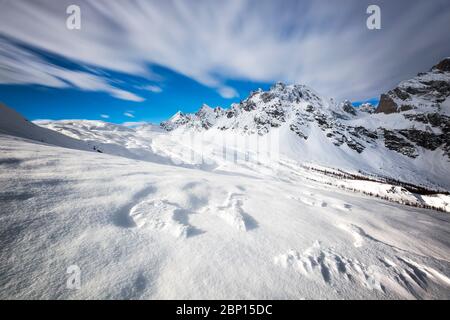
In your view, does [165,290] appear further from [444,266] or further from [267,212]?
[444,266]

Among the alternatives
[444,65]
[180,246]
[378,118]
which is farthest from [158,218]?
[444,65]

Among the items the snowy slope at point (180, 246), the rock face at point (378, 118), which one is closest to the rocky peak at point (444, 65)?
the rock face at point (378, 118)

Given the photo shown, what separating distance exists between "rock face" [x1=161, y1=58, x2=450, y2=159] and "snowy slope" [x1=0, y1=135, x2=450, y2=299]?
320 ft

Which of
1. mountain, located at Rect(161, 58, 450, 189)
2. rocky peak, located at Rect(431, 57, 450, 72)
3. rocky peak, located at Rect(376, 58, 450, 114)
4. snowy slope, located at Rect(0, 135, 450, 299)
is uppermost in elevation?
rocky peak, located at Rect(431, 57, 450, 72)

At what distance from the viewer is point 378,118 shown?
122250 mm

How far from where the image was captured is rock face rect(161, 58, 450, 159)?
9338 cm

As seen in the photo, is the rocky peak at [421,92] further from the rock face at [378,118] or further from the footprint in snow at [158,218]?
the footprint in snow at [158,218]

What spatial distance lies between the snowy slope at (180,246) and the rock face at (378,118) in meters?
97.7

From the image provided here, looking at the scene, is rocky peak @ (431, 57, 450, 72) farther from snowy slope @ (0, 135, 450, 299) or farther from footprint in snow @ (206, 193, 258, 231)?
footprint in snow @ (206, 193, 258, 231)

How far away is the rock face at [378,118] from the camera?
93.4 meters

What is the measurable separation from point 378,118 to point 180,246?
167 m

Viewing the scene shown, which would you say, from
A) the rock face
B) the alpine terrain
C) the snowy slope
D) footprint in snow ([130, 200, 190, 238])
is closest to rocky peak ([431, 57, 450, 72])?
the rock face

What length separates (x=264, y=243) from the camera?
3469 millimetres

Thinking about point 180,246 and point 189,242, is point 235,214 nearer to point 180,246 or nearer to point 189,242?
point 189,242
